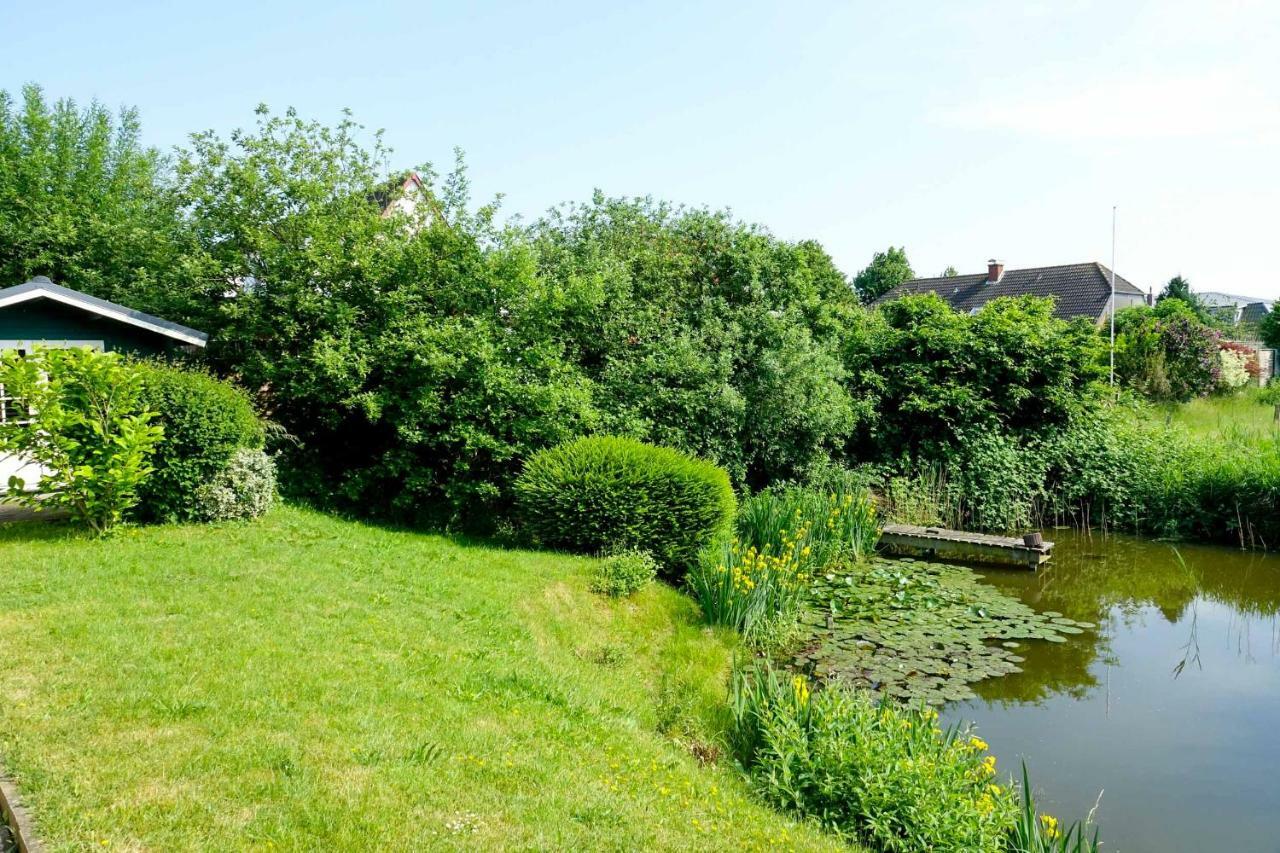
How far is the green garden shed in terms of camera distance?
41.1 ft

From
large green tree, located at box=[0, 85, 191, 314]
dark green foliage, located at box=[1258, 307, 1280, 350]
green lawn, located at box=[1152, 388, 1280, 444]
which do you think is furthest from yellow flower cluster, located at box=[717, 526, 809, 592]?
dark green foliage, located at box=[1258, 307, 1280, 350]

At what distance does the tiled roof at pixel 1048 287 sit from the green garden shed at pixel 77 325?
31.2 m

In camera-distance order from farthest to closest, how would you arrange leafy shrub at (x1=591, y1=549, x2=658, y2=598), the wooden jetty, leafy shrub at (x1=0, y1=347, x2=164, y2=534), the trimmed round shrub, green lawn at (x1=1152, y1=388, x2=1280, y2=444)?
green lawn at (x1=1152, y1=388, x2=1280, y2=444)
the wooden jetty
the trimmed round shrub
leafy shrub at (x1=591, y1=549, x2=658, y2=598)
leafy shrub at (x1=0, y1=347, x2=164, y2=534)

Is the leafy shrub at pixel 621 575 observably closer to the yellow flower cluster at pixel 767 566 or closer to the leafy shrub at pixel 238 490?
the yellow flower cluster at pixel 767 566

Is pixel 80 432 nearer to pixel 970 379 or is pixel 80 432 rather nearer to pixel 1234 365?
pixel 970 379

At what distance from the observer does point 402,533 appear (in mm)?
11547

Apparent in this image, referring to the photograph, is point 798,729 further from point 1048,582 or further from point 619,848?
point 1048,582

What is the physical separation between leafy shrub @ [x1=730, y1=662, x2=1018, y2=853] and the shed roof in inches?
413

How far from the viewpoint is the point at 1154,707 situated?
8.31 metres

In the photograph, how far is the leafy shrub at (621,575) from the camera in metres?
9.55

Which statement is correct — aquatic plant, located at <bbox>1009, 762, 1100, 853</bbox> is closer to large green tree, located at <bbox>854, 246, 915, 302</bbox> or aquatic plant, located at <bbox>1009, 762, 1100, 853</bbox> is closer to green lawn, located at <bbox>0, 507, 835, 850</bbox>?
green lawn, located at <bbox>0, 507, 835, 850</bbox>

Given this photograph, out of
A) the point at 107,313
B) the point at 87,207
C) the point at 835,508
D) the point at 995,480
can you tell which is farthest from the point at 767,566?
the point at 87,207

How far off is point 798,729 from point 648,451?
216 inches

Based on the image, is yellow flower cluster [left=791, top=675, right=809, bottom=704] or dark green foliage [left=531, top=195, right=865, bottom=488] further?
dark green foliage [left=531, top=195, right=865, bottom=488]
